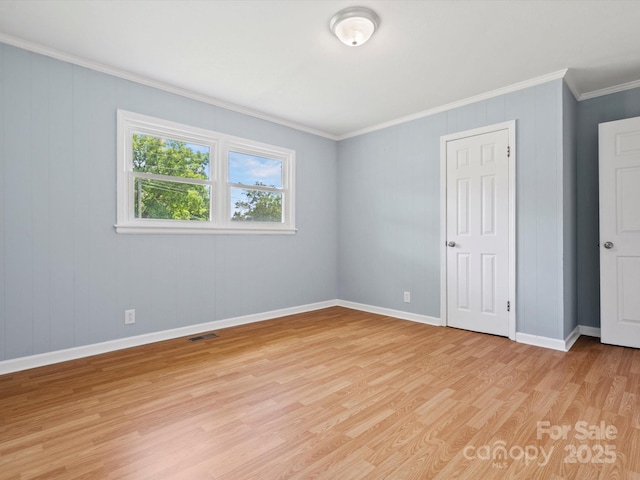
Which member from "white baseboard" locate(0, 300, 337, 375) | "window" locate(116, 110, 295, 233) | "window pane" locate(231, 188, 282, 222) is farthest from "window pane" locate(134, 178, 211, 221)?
"white baseboard" locate(0, 300, 337, 375)

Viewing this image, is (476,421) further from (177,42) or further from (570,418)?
(177,42)

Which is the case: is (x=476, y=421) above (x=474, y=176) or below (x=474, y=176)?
below

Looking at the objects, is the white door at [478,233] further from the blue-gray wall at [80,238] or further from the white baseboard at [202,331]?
the blue-gray wall at [80,238]

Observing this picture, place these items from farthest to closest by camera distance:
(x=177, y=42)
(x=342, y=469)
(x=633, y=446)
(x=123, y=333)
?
(x=123, y=333)
(x=177, y=42)
(x=633, y=446)
(x=342, y=469)

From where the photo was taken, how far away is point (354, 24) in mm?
2410

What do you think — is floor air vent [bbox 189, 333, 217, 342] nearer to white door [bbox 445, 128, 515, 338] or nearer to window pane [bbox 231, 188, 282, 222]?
window pane [bbox 231, 188, 282, 222]

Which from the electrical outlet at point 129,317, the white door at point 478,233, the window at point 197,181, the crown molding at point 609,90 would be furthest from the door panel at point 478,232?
the electrical outlet at point 129,317

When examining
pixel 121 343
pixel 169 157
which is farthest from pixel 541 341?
pixel 169 157

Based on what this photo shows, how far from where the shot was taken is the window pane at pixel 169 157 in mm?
3420

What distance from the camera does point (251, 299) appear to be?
4277 millimetres

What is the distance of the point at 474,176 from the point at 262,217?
8.72 feet

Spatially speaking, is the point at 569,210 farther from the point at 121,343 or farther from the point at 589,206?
the point at 121,343

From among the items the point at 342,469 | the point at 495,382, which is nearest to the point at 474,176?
the point at 495,382

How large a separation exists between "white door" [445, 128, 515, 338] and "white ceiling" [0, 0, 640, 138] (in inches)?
26.6
